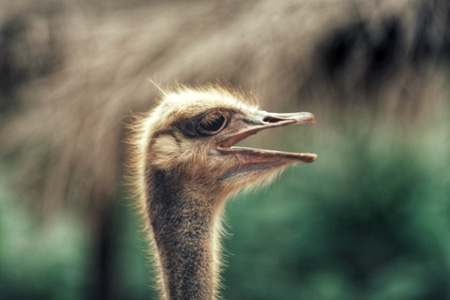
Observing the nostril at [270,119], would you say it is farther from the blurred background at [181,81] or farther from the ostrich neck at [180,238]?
the blurred background at [181,81]

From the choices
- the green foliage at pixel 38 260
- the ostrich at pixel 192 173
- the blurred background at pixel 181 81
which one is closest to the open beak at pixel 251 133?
the ostrich at pixel 192 173

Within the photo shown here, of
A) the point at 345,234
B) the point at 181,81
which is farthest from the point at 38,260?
the point at 181,81

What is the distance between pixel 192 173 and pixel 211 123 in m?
0.06

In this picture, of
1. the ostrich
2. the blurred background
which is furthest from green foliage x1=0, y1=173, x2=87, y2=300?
the ostrich

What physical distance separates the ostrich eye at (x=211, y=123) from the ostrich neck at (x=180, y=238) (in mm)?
59

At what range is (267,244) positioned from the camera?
2.34 m

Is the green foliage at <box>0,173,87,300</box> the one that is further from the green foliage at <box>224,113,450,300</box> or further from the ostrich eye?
the ostrich eye

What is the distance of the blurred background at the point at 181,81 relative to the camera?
1.68 metres

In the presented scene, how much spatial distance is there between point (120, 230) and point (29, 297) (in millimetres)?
351

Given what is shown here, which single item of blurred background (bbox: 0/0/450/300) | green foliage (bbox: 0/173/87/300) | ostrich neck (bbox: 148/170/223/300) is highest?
green foliage (bbox: 0/173/87/300)

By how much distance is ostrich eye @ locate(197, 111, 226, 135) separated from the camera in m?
1.31

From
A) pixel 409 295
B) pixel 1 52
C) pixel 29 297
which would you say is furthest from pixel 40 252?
pixel 409 295

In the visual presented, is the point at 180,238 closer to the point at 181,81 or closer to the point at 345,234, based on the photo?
the point at 181,81

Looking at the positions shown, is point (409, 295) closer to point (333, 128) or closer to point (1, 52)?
point (333, 128)
